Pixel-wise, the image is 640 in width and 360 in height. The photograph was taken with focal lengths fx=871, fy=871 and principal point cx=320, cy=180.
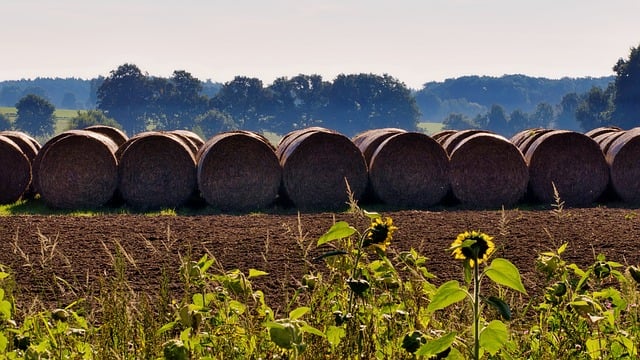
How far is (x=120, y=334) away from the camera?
4.84 meters

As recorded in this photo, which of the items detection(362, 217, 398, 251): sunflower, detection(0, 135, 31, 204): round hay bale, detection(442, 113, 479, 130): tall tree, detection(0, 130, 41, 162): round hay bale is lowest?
detection(442, 113, 479, 130): tall tree

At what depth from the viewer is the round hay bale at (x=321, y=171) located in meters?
20.1

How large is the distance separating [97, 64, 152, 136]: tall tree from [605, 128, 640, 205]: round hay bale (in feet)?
333

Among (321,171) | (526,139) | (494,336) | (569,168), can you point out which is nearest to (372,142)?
(321,171)

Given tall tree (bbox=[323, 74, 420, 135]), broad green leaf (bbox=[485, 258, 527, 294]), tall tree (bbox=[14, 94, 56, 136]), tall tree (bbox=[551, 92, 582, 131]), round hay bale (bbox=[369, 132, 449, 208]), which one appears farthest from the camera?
tall tree (bbox=[551, 92, 582, 131])

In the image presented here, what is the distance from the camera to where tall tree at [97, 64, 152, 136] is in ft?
389

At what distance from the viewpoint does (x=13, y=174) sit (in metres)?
21.5

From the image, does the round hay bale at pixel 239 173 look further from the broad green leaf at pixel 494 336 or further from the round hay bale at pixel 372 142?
the broad green leaf at pixel 494 336

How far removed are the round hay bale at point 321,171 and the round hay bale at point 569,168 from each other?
4331 mm

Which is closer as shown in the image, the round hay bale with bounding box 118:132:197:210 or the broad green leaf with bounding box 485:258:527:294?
the broad green leaf with bounding box 485:258:527:294

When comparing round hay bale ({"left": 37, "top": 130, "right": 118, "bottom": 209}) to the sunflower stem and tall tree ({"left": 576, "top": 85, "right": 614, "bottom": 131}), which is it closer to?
the sunflower stem

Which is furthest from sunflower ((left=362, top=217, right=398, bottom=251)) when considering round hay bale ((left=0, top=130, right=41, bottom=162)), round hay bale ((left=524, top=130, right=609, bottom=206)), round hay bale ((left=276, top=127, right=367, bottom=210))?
round hay bale ((left=0, top=130, right=41, bottom=162))

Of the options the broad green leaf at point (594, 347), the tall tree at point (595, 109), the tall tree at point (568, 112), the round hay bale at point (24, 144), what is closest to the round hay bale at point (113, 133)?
the round hay bale at point (24, 144)

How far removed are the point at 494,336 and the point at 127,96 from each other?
11934 cm
